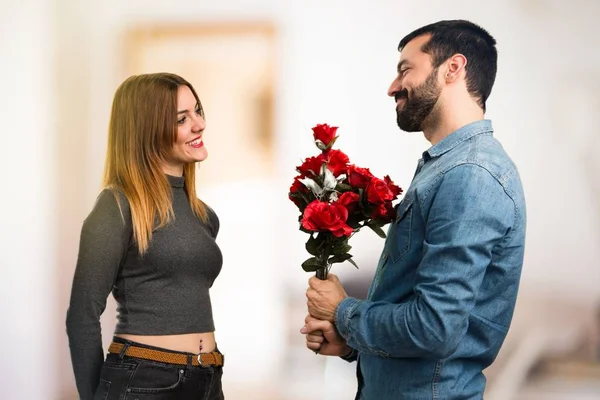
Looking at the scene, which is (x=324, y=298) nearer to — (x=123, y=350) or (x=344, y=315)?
(x=344, y=315)

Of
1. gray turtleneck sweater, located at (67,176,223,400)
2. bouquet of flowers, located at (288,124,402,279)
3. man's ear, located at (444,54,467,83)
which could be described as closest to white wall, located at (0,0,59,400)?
gray turtleneck sweater, located at (67,176,223,400)

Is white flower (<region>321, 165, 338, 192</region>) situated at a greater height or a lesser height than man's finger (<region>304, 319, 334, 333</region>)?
greater

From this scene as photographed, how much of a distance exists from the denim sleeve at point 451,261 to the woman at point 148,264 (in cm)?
73

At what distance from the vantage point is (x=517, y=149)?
11.8ft

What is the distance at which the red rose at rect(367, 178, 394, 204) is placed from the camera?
6.08ft

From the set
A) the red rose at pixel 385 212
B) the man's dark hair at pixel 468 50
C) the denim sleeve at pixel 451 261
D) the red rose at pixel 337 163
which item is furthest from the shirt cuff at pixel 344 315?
the man's dark hair at pixel 468 50

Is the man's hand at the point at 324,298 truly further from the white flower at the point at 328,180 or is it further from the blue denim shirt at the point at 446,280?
the white flower at the point at 328,180

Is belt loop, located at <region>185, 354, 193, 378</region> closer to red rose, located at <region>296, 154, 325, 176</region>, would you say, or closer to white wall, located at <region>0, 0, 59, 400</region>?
red rose, located at <region>296, 154, 325, 176</region>

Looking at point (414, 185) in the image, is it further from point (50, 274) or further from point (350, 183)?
point (50, 274)

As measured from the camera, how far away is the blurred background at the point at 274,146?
356 cm

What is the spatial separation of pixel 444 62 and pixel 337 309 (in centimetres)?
70

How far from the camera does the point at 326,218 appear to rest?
183cm

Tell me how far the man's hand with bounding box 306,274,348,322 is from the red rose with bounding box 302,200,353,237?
0.15 m

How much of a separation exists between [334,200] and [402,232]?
8.8 inches
